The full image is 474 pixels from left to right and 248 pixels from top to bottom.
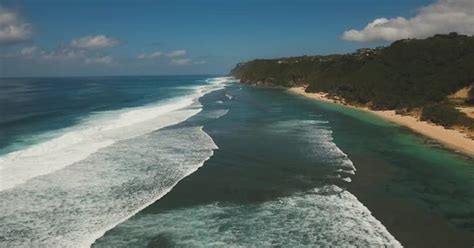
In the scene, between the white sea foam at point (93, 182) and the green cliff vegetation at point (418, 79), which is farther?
the green cliff vegetation at point (418, 79)

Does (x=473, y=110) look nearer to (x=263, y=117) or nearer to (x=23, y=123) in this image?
(x=263, y=117)

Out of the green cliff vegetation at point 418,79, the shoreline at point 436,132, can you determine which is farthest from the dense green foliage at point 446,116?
the shoreline at point 436,132

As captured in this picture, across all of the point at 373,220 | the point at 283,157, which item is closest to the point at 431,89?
the point at 283,157

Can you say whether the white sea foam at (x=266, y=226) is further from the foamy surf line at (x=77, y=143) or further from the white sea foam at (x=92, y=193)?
the foamy surf line at (x=77, y=143)

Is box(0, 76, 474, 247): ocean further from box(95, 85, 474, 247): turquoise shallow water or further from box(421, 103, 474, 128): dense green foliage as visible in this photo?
box(421, 103, 474, 128): dense green foliage

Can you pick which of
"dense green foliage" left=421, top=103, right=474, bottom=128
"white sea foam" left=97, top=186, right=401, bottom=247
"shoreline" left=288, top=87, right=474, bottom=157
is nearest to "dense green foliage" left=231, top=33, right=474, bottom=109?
"shoreline" left=288, top=87, right=474, bottom=157

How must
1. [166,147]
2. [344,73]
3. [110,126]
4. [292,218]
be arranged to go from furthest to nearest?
[344,73] → [110,126] → [166,147] → [292,218]

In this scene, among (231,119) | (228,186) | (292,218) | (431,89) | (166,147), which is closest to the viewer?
(292,218)
